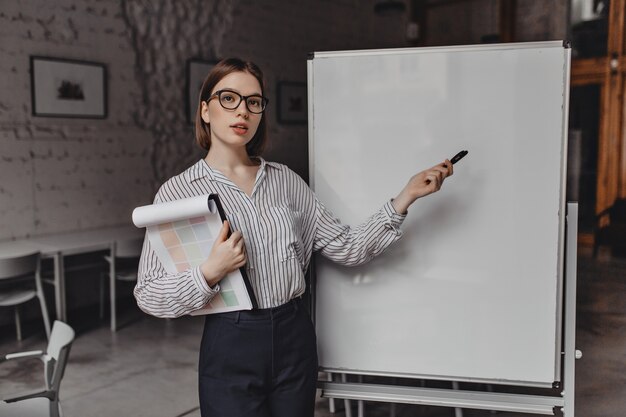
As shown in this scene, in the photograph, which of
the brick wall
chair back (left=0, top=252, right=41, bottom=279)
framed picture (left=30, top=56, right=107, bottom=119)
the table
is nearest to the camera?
chair back (left=0, top=252, right=41, bottom=279)

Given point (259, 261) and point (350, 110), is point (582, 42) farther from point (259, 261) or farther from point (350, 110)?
point (259, 261)

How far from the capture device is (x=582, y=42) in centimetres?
741

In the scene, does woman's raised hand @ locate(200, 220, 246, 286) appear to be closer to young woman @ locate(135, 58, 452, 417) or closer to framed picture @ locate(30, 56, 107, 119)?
young woman @ locate(135, 58, 452, 417)

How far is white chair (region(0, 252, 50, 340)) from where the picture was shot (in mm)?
3980

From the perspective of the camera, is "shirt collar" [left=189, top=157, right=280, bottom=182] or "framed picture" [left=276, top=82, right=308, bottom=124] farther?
"framed picture" [left=276, top=82, right=308, bottom=124]

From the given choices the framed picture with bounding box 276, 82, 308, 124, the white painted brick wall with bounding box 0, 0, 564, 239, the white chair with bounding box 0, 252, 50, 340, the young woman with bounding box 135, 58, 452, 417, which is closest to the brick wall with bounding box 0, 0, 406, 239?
the white painted brick wall with bounding box 0, 0, 564, 239

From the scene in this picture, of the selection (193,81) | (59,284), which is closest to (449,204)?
(59,284)

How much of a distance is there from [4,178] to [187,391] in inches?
93.3

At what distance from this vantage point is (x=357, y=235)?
185 centimetres

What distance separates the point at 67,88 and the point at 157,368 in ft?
8.16

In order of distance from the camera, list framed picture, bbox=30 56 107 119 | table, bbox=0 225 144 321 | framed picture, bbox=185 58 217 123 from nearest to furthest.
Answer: table, bbox=0 225 144 321 < framed picture, bbox=30 56 107 119 < framed picture, bbox=185 58 217 123

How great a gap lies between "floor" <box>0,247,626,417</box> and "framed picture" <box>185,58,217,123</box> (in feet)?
6.56

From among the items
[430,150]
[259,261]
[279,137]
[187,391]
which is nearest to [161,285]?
[259,261]

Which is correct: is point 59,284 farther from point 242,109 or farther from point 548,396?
point 548,396
